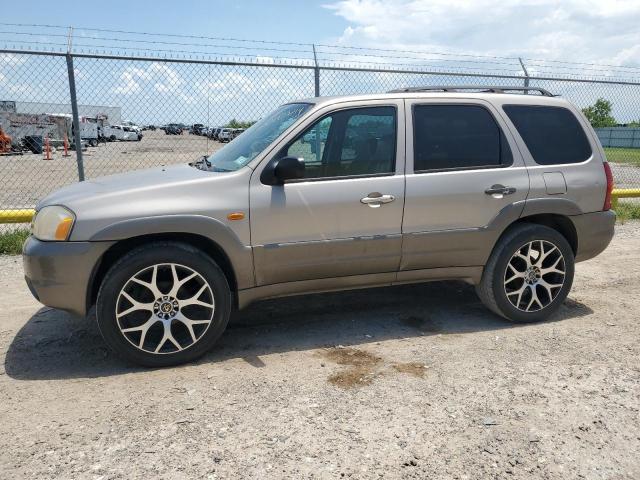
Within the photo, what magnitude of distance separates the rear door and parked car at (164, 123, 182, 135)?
469 centimetres

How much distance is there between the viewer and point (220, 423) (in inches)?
119

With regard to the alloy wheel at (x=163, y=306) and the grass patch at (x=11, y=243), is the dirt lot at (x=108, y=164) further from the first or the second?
the alloy wheel at (x=163, y=306)

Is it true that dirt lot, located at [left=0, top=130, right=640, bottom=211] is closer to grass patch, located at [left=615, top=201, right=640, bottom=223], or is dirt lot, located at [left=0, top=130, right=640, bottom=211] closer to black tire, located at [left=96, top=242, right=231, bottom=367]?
black tire, located at [left=96, top=242, right=231, bottom=367]

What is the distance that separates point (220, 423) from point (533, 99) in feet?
11.8

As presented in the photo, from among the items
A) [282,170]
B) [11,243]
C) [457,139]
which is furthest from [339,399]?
[11,243]

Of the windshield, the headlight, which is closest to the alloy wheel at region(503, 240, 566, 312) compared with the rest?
the windshield

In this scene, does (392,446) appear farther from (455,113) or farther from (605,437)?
(455,113)

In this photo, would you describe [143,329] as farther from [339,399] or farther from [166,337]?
[339,399]

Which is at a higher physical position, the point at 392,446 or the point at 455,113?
the point at 455,113

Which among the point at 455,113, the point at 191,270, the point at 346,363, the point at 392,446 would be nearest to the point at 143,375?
the point at 191,270

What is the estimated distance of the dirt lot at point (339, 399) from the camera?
8.81 ft

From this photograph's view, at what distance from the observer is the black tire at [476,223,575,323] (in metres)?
4.43

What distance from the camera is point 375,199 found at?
13.2ft

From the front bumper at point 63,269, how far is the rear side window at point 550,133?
3.33m
